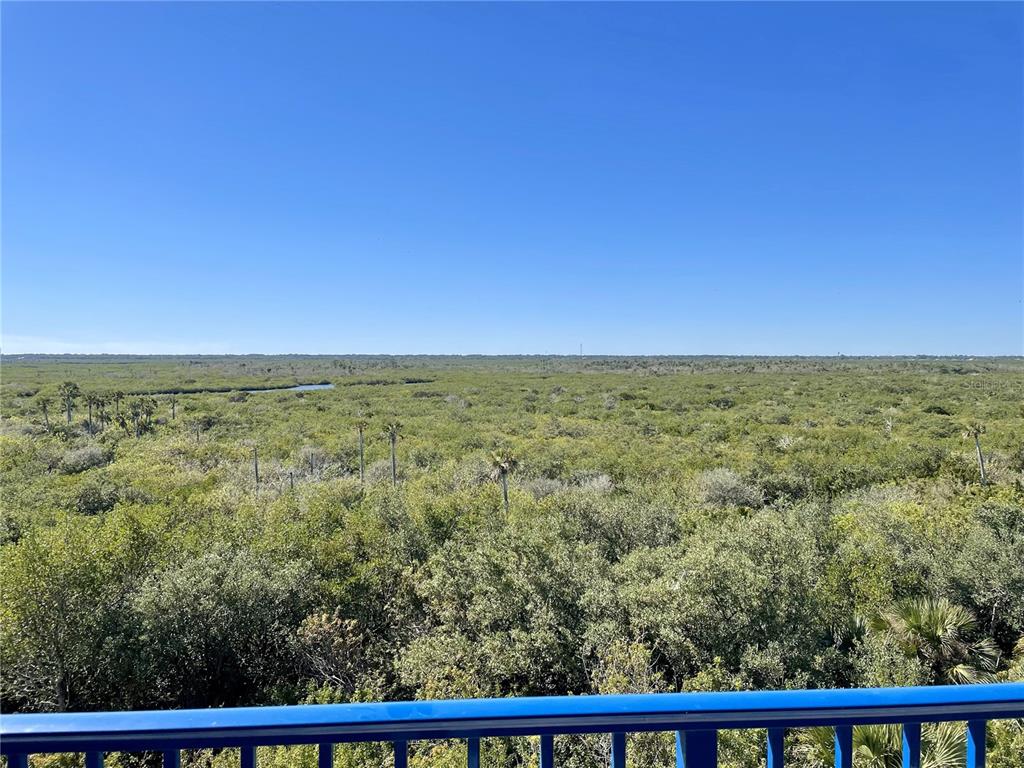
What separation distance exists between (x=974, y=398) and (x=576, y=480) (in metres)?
55.0

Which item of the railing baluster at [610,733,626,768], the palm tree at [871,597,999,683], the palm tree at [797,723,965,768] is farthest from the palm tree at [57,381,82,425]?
the railing baluster at [610,733,626,768]

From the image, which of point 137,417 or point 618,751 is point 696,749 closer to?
point 618,751

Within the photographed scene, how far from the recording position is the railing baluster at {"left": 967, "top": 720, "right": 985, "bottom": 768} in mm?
1733

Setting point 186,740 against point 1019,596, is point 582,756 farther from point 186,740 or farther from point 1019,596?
point 1019,596

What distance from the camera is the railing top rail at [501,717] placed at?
5.20 ft

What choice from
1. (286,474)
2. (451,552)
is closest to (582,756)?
(451,552)

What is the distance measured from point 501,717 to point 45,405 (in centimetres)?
6427

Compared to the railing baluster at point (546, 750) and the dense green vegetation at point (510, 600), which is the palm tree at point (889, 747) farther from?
the railing baluster at point (546, 750)

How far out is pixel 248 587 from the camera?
11094 mm

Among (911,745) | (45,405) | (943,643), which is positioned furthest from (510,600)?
(45,405)

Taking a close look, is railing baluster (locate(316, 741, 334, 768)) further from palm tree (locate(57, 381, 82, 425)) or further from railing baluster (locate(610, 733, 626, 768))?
palm tree (locate(57, 381, 82, 425))

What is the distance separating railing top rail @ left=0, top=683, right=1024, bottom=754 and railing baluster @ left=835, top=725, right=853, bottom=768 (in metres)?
0.09

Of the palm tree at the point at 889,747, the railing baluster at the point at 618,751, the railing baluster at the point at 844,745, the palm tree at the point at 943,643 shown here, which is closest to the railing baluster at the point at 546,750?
the railing baluster at the point at 618,751

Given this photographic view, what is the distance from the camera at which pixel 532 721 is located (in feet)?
5.47
